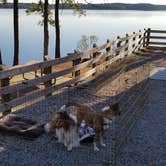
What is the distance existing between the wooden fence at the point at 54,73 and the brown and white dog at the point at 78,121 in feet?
5.08

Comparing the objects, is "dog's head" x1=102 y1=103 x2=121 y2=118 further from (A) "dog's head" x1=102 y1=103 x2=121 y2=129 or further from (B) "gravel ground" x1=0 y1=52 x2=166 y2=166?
(B) "gravel ground" x1=0 y1=52 x2=166 y2=166

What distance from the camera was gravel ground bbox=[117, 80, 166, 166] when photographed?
5.80 m

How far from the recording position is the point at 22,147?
613cm

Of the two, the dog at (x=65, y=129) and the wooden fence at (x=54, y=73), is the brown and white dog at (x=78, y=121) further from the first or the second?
the wooden fence at (x=54, y=73)

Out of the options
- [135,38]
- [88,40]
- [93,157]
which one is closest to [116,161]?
[93,157]

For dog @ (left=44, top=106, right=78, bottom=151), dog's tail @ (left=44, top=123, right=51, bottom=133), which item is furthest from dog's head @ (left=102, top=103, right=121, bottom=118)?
dog's tail @ (left=44, top=123, right=51, bottom=133)

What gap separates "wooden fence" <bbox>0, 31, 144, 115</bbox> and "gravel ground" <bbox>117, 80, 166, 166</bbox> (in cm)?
215

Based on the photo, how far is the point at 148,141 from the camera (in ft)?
21.8

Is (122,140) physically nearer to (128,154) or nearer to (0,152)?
(128,154)

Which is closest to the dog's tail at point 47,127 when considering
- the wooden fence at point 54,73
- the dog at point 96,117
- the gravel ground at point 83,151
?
the gravel ground at point 83,151

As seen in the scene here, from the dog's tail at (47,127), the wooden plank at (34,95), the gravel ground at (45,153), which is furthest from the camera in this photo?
the wooden plank at (34,95)

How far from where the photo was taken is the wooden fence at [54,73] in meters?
7.40

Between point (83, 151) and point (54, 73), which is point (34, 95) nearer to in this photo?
point (54, 73)

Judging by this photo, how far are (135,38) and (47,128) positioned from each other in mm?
13443
